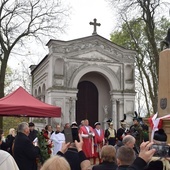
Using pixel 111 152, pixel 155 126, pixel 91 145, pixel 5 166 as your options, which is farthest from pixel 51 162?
pixel 91 145

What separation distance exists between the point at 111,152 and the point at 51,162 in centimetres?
217

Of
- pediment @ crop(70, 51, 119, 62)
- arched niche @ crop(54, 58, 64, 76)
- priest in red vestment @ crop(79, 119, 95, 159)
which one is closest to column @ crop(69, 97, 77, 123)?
arched niche @ crop(54, 58, 64, 76)

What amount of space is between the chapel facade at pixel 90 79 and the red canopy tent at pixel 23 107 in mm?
9739

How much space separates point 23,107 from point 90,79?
13.5 meters

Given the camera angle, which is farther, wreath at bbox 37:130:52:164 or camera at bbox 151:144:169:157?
wreath at bbox 37:130:52:164

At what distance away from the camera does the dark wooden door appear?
22.6 meters

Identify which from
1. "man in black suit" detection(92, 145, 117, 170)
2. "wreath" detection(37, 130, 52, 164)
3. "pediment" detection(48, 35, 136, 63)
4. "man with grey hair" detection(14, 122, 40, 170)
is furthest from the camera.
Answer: "pediment" detection(48, 35, 136, 63)

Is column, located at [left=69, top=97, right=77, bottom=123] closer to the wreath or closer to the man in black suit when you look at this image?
the wreath

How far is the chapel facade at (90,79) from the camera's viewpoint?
20328 mm

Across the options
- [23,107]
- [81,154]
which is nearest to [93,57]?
[23,107]

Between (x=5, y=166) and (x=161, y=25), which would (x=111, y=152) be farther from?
(x=161, y=25)

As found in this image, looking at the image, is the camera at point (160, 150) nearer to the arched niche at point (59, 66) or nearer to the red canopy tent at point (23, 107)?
the red canopy tent at point (23, 107)

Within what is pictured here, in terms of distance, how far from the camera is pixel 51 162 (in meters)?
2.72

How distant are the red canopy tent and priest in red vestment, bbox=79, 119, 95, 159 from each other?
3.95m
